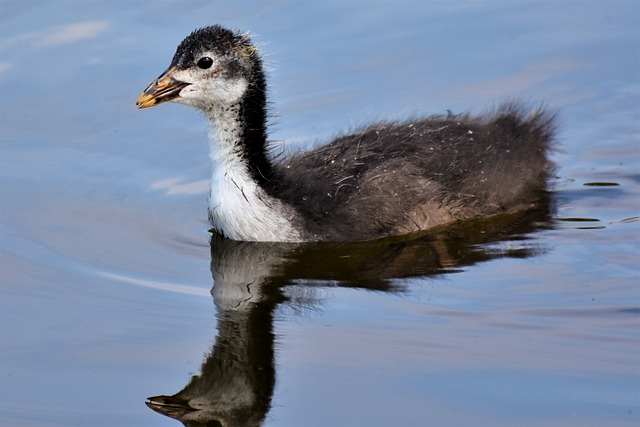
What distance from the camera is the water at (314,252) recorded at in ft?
24.7

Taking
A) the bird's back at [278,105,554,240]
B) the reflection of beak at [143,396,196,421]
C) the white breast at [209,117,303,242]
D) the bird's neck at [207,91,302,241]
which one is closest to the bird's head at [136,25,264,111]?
the bird's neck at [207,91,302,241]

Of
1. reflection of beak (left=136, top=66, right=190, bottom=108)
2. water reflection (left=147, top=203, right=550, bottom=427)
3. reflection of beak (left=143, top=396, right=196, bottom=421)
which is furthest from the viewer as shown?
reflection of beak (left=136, top=66, right=190, bottom=108)

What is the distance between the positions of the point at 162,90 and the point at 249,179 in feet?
3.00

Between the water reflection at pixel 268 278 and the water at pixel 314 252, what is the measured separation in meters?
0.02

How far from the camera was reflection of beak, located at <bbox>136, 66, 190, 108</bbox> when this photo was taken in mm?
9461

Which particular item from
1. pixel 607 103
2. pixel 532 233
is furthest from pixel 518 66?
pixel 532 233

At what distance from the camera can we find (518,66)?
12.4m

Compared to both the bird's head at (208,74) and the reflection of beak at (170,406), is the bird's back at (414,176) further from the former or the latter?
the reflection of beak at (170,406)

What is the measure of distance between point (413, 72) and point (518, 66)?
1018mm

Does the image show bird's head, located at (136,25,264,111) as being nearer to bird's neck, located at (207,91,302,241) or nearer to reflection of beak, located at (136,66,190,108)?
reflection of beak, located at (136,66,190,108)

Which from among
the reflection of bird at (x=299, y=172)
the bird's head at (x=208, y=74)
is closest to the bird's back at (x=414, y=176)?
the reflection of bird at (x=299, y=172)

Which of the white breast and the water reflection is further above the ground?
the white breast

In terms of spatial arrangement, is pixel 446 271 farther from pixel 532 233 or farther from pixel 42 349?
pixel 42 349

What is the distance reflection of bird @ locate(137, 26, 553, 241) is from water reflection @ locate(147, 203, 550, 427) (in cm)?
13
